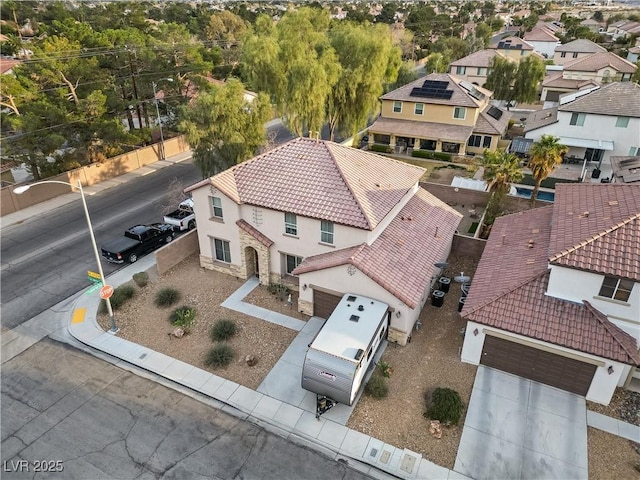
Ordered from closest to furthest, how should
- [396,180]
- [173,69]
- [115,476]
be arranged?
[115,476], [396,180], [173,69]

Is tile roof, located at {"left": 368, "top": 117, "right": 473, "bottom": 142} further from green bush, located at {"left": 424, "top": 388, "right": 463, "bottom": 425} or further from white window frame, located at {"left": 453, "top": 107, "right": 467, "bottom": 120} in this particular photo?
green bush, located at {"left": 424, "top": 388, "right": 463, "bottom": 425}

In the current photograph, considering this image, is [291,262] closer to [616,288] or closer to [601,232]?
[601,232]

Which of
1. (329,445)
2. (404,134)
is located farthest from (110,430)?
(404,134)

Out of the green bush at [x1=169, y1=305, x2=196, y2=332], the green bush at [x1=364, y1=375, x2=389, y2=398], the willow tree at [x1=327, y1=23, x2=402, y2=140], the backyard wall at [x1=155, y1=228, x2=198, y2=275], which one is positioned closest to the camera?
the green bush at [x1=364, y1=375, x2=389, y2=398]

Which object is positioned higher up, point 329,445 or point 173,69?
point 173,69

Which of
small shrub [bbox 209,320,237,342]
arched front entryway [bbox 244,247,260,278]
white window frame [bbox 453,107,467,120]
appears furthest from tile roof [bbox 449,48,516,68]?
small shrub [bbox 209,320,237,342]

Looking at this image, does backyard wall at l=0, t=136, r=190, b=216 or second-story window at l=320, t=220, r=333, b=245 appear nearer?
second-story window at l=320, t=220, r=333, b=245

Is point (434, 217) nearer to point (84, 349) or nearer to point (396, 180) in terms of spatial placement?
point (396, 180)

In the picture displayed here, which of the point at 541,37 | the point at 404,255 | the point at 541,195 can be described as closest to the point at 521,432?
the point at 404,255
